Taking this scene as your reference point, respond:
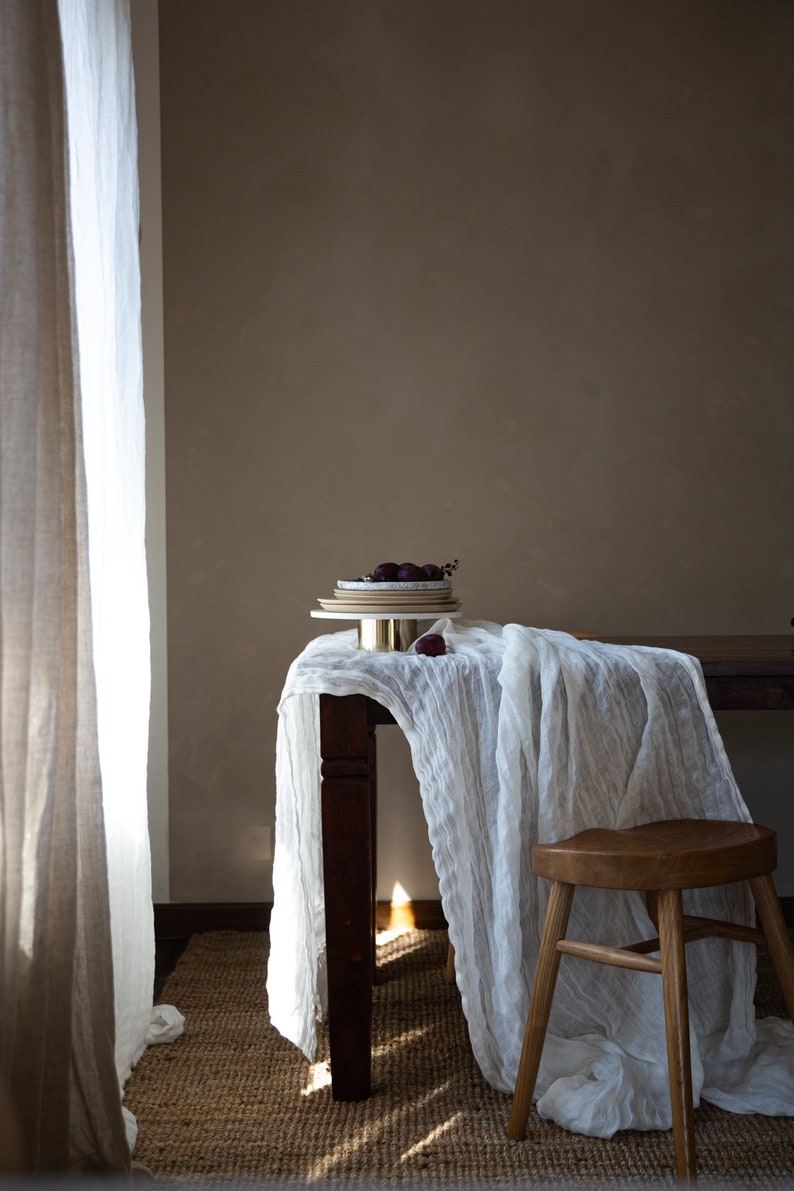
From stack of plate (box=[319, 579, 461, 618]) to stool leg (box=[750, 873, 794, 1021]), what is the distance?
0.75 m

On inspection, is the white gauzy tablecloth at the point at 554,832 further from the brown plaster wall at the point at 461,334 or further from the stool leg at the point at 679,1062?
the brown plaster wall at the point at 461,334

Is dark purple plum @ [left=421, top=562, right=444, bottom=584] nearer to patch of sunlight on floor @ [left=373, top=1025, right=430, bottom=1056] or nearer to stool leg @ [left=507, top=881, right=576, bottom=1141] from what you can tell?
stool leg @ [left=507, top=881, right=576, bottom=1141]

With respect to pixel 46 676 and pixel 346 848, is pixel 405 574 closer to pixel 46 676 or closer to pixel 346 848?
pixel 346 848

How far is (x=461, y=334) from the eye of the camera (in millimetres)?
2703

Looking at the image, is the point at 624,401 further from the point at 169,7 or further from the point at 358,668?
the point at 169,7

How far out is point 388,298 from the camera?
2701 millimetres

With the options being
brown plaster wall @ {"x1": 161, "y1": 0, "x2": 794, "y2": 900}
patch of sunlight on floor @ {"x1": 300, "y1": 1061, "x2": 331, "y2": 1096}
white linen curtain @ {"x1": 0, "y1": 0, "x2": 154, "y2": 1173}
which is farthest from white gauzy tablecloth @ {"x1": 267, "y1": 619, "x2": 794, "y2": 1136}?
brown plaster wall @ {"x1": 161, "y1": 0, "x2": 794, "y2": 900}

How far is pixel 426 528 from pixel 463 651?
87cm

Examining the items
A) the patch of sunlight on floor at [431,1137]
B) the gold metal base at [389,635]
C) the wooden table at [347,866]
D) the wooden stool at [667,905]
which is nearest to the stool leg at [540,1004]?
the wooden stool at [667,905]

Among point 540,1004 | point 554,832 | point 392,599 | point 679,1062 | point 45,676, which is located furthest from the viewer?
point 392,599

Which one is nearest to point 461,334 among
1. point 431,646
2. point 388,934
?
point 431,646

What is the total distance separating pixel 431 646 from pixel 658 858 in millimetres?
539

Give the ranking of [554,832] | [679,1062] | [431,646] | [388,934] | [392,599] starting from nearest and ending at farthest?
[679,1062], [554,832], [431,646], [392,599], [388,934]

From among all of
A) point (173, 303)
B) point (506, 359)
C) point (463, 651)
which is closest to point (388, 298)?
point (506, 359)
